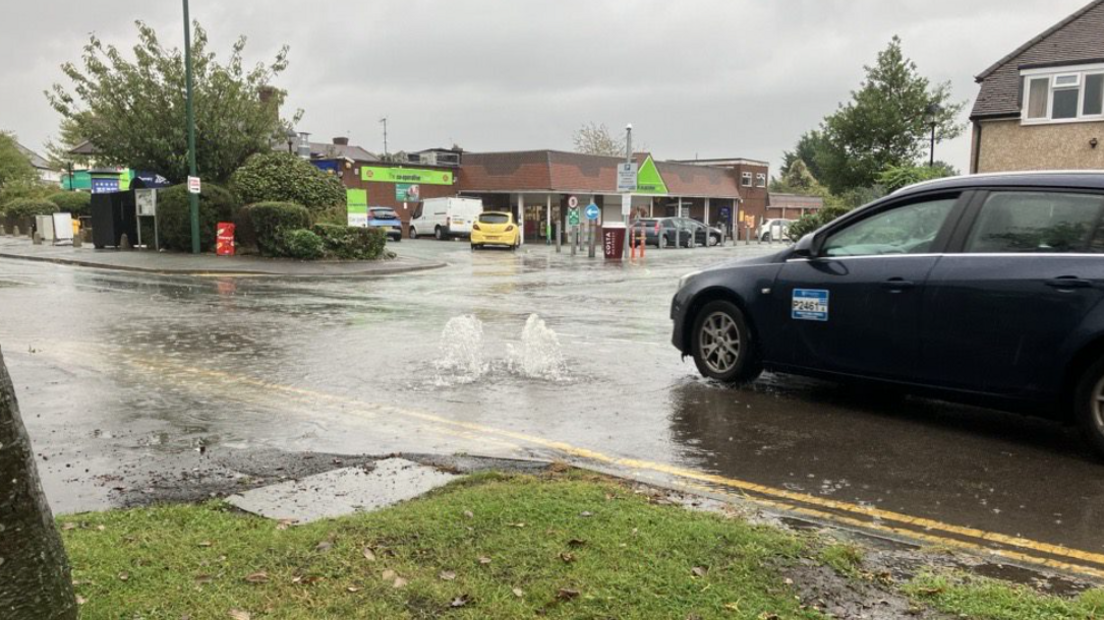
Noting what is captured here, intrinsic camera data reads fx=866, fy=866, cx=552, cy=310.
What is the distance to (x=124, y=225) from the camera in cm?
2941

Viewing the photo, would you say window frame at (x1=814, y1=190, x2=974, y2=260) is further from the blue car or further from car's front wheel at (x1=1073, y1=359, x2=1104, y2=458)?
car's front wheel at (x1=1073, y1=359, x2=1104, y2=458)

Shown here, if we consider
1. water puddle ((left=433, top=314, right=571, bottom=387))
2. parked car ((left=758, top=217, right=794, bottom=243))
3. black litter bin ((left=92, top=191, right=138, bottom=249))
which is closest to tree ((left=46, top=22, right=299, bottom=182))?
black litter bin ((left=92, top=191, right=138, bottom=249))

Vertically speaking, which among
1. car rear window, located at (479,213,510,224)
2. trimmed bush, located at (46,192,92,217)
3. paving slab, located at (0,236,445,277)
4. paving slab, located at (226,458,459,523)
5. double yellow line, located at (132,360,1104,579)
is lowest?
double yellow line, located at (132,360,1104,579)

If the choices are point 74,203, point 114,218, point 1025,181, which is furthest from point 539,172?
point 1025,181

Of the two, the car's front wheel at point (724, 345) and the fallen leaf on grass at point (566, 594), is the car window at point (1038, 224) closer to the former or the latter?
the car's front wheel at point (724, 345)

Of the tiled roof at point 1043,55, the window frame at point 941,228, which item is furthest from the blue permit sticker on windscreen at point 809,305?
the tiled roof at point 1043,55

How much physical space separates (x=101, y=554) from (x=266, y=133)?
95.1ft

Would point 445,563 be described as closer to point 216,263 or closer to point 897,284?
point 897,284

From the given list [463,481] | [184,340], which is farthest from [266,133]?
[463,481]

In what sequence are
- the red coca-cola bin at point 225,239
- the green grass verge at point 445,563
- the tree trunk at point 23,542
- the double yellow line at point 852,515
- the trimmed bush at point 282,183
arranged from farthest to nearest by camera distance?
the trimmed bush at point 282,183 < the red coca-cola bin at point 225,239 < the double yellow line at point 852,515 < the green grass verge at point 445,563 < the tree trunk at point 23,542

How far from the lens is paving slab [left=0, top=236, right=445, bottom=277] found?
21.8m

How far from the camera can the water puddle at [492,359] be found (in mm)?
8094

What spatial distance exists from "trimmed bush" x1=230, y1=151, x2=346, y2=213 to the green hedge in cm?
2157

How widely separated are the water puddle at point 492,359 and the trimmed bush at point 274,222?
53.1 ft
